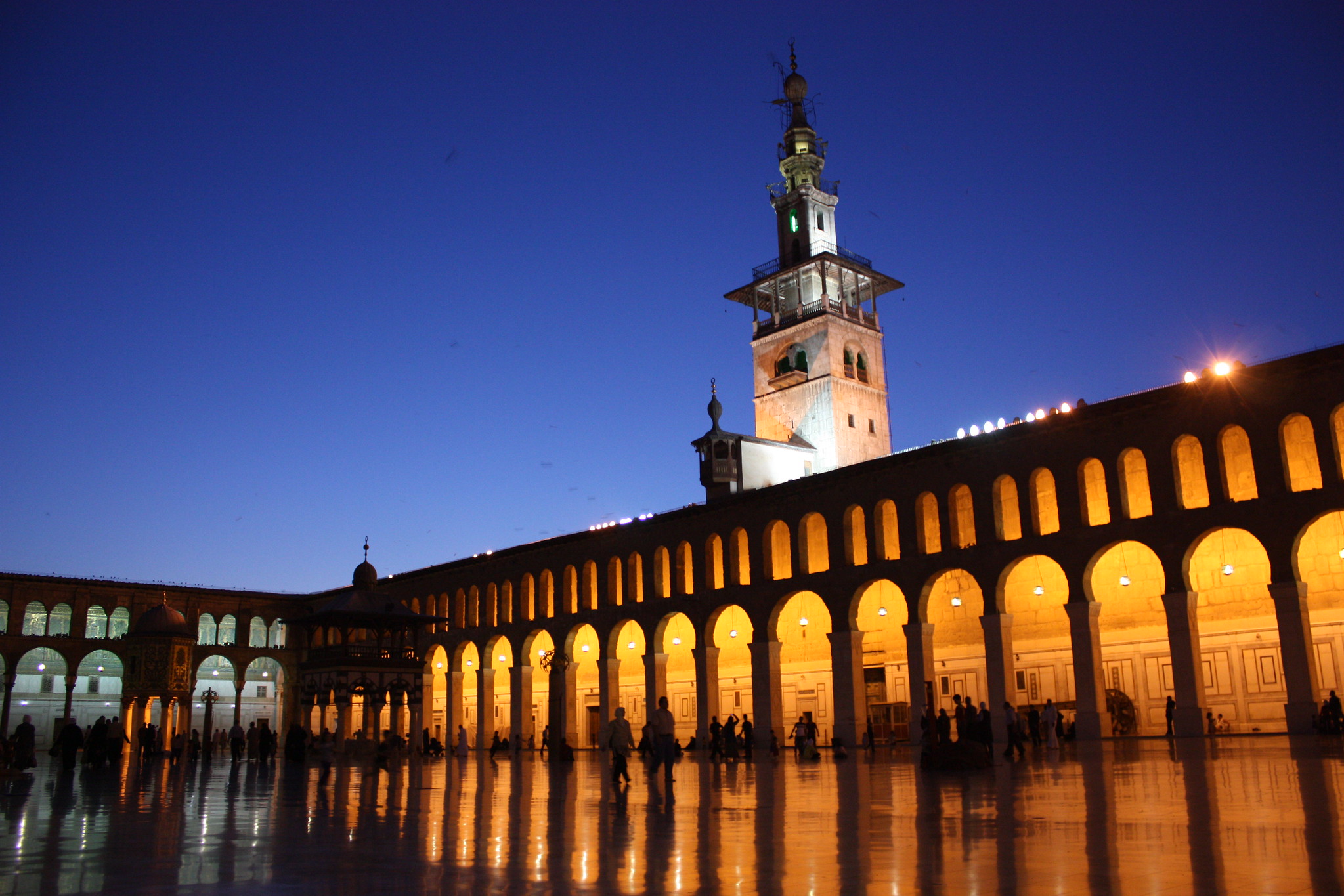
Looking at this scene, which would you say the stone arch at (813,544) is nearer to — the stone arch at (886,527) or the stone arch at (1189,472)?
the stone arch at (886,527)

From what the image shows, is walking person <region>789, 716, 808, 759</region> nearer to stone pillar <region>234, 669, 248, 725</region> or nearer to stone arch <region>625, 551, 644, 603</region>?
stone arch <region>625, 551, 644, 603</region>

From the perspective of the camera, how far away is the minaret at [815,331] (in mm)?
50562

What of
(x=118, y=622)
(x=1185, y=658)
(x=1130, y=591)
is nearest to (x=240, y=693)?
(x=118, y=622)

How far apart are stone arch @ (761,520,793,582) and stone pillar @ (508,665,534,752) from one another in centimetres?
1375

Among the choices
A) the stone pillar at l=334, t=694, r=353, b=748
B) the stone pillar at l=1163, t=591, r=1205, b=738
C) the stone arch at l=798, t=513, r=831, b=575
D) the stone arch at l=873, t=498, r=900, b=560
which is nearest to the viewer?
the stone pillar at l=1163, t=591, r=1205, b=738

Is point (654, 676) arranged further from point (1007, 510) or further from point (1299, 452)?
point (1299, 452)

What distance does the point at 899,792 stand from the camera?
12.5 metres

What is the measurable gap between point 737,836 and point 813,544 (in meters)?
26.6

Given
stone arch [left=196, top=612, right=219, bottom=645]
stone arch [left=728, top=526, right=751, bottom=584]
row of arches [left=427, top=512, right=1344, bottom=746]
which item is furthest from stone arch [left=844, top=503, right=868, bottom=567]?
stone arch [left=196, top=612, right=219, bottom=645]

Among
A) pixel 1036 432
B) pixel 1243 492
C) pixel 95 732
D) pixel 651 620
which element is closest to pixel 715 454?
pixel 651 620

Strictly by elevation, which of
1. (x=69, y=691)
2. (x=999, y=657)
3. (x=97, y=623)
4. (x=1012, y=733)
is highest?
(x=97, y=623)

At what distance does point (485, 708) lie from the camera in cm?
4628

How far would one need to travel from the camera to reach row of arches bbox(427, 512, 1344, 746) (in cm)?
2759

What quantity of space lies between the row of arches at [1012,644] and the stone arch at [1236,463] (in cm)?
135
